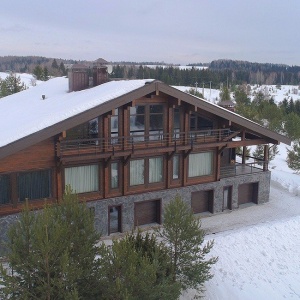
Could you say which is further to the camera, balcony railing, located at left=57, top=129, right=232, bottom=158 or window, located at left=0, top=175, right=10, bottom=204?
balcony railing, located at left=57, top=129, right=232, bottom=158

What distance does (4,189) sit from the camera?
53.3ft

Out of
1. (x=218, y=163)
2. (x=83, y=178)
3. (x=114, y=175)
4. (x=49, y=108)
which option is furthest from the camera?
(x=218, y=163)

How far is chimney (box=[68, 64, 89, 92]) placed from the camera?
2384 centimetres

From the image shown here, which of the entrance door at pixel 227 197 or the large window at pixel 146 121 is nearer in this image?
the large window at pixel 146 121

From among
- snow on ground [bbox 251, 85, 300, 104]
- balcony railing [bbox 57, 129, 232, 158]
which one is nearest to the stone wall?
balcony railing [bbox 57, 129, 232, 158]

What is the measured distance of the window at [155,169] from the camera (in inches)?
786

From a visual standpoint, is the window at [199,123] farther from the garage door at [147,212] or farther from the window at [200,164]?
the garage door at [147,212]

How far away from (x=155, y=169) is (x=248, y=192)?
24.5 ft

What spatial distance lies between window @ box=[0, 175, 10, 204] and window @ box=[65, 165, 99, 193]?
264 centimetres

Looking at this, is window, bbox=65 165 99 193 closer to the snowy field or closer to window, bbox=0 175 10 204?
window, bbox=0 175 10 204

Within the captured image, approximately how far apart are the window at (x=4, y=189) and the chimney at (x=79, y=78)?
31.3 ft

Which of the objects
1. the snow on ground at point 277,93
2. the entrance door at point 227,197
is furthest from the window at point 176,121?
the snow on ground at point 277,93

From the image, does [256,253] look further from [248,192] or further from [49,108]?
[49,108]

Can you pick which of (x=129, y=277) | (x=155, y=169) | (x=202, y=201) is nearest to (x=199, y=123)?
(x=155, y=169)
